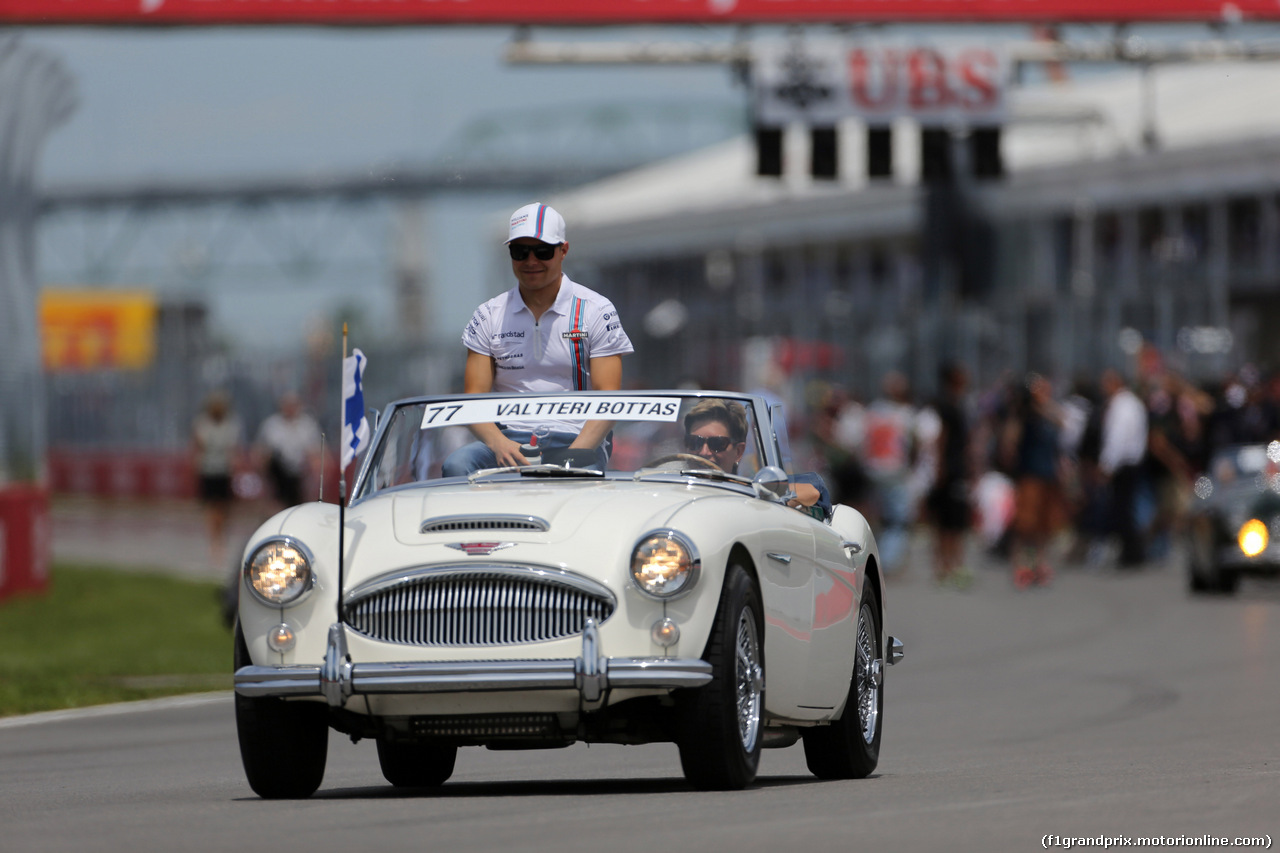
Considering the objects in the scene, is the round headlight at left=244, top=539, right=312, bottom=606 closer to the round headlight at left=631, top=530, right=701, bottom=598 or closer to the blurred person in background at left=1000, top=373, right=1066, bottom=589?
the round headlight at left=631, top=530, right=701, bottom=598

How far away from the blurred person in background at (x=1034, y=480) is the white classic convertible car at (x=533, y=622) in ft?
46.5

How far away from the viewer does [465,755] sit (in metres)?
10.2

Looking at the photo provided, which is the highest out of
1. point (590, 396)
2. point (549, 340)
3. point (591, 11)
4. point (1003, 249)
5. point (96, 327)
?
point (591, 11)

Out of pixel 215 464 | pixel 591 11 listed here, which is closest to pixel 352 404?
pixel 591 11

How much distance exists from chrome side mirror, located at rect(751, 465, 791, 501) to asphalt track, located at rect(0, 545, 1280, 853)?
936mm

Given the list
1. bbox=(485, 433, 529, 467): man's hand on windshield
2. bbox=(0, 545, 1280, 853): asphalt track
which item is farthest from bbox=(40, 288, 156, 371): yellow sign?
bbox=(485, 433, 529, 467): man's hand on windshield

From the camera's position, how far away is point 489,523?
732 cm

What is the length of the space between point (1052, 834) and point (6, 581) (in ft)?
55.1

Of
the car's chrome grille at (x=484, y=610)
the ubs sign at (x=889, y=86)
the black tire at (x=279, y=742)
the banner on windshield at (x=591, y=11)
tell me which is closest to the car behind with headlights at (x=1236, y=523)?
the banner on windshield at (x=591, y=11)

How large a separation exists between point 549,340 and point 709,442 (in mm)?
A: 889

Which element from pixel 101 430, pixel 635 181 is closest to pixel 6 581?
pixel 101 430

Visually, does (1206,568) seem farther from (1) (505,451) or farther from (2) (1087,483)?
(1) (505,451)

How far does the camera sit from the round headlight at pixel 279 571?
287 inches

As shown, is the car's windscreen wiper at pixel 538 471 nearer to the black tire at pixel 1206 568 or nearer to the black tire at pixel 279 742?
the black tire at pixel 279 742
